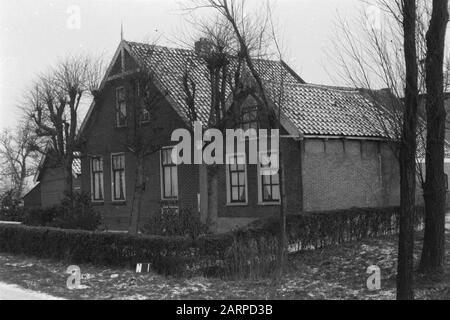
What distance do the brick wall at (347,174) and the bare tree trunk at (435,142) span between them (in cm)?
779

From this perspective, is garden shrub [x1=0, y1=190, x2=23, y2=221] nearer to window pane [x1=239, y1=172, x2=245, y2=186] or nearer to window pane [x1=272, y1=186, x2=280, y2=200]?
window pane [x1=239, y1=172, x2=245, y2=186]

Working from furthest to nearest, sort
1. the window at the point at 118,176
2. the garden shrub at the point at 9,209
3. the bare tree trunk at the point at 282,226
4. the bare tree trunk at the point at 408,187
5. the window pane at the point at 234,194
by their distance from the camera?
the garden shrub at the point at 9,209 < the window at the point at 118,176 < the window pane at the point at 234,194 < the bare tree trunk at the point at 282,226 < the bare tree trunk at the point at 408,187

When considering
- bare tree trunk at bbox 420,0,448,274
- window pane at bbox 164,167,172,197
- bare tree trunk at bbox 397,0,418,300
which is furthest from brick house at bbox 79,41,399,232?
bare tree trunk at bbox 397,0,418,300

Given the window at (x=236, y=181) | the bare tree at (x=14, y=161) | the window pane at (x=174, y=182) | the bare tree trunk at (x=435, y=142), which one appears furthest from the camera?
the bare tree at (x=14, y=161)

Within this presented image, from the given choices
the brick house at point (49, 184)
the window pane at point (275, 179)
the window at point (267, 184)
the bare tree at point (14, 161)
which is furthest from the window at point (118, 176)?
the bare tree at point (14, 161)

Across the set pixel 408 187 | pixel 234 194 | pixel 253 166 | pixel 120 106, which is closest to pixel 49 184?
pixel 120 106

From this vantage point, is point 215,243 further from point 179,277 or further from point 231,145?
point 231,145

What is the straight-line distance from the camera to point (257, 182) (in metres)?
18.8

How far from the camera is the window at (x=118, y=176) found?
23859 millimetres

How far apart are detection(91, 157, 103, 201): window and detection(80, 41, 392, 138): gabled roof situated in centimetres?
570

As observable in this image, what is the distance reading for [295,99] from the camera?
19.1m

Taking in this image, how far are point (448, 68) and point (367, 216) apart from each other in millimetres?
4695

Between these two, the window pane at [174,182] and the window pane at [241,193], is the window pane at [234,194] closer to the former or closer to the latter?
the window pane at [241,193]
